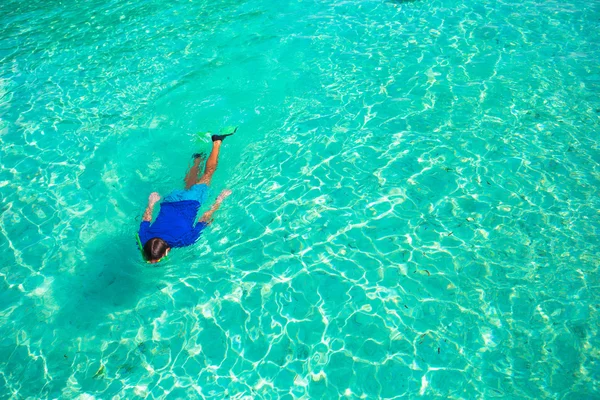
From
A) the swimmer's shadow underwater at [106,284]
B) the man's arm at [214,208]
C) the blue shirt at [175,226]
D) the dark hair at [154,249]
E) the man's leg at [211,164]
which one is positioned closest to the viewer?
the dark hair at [154,249]

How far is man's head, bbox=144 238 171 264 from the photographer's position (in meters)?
5.74

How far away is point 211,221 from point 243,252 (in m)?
0.81

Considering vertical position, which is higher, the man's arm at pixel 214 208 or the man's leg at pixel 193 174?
the man's leg at pixel 193 174

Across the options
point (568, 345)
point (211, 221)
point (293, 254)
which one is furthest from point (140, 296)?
point (568, 345)

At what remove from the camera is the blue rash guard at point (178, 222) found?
634 centimetres

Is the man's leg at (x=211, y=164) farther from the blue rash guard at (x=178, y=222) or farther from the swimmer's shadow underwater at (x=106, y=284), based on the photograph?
the swimmer's shadow underwater at (x=106, y=284)

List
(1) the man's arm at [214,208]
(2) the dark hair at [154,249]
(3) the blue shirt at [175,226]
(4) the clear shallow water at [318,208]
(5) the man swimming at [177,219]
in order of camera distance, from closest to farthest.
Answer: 1. (4) the clear shallow water at [318,208]
2. (2) the dark hair at [154,249]
3. (5) the man swimming at [177,219]
4. (3) the blue shirt at [175,226]
5. (1) the man's arm at [214,208]

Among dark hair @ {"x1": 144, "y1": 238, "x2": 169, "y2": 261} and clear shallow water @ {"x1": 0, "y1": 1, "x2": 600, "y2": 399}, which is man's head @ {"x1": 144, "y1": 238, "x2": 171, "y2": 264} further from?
clear shallow water @ {"x1": 0, "y1": 1, "x2": 600, "y2": 399}

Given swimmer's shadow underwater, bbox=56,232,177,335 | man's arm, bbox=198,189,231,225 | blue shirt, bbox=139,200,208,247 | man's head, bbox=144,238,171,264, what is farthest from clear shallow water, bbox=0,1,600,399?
man's head, bbox=144,238,171,264

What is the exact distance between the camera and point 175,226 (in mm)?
6445

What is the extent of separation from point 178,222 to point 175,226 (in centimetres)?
8

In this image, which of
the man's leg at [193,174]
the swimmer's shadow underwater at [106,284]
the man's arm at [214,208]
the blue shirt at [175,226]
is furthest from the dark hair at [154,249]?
the man's leg at [193,174]

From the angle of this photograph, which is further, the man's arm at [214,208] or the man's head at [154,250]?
the man's arm at [214,208]

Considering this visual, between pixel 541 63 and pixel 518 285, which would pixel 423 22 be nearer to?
pixel 541 63
